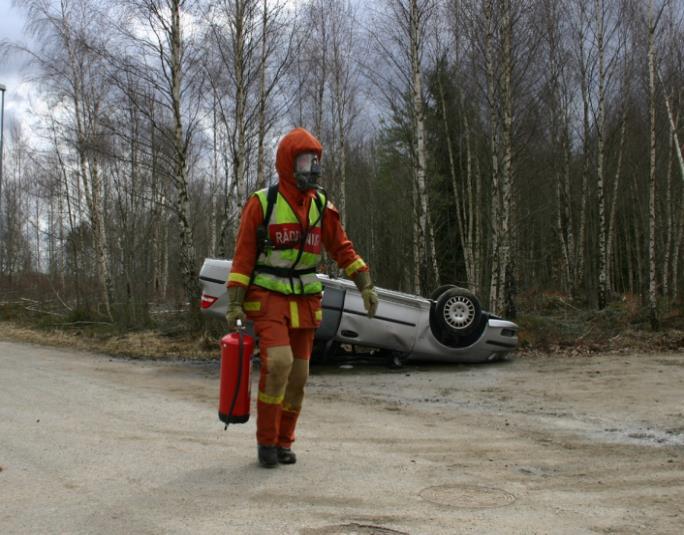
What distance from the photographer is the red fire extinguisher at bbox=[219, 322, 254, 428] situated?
4.42 m

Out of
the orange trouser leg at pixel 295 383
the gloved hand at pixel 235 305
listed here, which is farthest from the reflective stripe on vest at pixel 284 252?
the orange trouser leg at pixel 295 383

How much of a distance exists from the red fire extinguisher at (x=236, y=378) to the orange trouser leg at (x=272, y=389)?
0.10 meters

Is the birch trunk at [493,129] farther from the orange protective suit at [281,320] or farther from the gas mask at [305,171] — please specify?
the gas mask at [305,171]

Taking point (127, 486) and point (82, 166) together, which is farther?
point (82, 166)

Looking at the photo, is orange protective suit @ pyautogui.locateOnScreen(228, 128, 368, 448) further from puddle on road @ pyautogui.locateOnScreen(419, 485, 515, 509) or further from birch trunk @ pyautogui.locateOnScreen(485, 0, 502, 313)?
birch trunk @ pyautogui.locateOnScreen(485, 0, 502, 313)

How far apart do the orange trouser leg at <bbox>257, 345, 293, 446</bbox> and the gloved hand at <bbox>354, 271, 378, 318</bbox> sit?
2.34 ft

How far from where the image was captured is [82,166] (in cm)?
2611

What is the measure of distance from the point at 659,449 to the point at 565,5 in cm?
1892

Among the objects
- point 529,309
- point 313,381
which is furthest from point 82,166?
point 313,381

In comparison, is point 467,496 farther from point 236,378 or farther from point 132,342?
point 132,342

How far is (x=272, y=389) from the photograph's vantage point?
173 inches

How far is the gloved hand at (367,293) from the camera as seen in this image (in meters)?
4.81

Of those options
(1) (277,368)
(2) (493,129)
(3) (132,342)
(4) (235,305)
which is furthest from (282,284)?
(2) (493,129)

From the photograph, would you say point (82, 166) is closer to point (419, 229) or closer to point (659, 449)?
point (419, 229)
